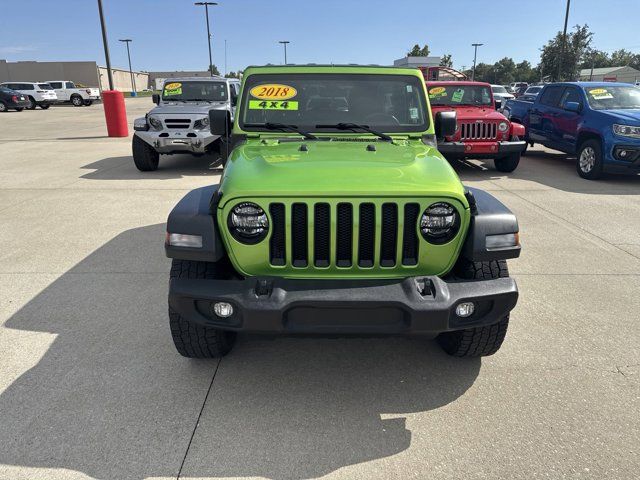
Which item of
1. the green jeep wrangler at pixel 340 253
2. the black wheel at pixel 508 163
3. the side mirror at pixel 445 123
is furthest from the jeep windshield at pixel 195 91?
the green jeep wrangler at pixel 340 253

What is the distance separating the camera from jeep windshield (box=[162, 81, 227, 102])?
10.4 metres

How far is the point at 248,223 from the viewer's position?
2.56 m

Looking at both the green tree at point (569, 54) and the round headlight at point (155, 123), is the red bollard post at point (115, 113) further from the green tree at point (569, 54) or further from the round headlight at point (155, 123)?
the green tree at point (569, 54)

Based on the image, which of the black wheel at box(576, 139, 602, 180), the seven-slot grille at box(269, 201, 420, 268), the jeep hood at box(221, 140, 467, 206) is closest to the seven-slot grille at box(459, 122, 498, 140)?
the black wheel at box(576, 139, 602, 180)

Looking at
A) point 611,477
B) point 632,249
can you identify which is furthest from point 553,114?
point 611,477

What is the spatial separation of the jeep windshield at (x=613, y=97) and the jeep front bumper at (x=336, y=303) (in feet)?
28.3

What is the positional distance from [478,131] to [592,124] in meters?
2.05

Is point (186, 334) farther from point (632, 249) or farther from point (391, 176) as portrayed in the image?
point (632, 249)

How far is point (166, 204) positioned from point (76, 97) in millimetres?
34120

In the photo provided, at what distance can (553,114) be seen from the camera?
10414 mm

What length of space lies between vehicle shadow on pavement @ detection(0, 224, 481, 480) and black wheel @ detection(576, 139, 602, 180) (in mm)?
7429

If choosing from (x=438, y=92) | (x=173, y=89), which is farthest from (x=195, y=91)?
(x=438, y=92)

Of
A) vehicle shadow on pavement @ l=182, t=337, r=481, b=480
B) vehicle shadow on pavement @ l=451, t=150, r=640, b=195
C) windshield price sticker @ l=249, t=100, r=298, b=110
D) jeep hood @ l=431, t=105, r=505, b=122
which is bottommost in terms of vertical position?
vehicle shadow on pavement @ l=451, t=150, r=640, b=195

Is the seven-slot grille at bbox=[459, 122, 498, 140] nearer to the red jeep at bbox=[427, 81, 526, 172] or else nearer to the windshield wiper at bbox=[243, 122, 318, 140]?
the red jeep at bbox=[427, 81, 526, 172]
